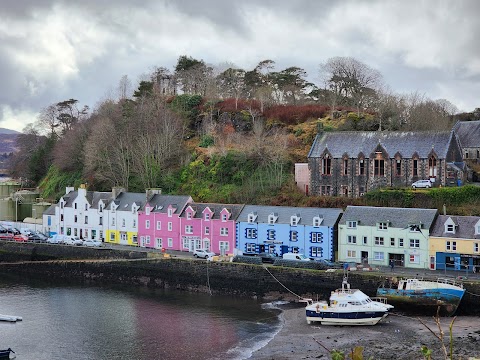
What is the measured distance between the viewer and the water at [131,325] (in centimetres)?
2977

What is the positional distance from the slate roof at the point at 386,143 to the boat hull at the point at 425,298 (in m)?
15.5

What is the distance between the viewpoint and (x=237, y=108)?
7000 cm

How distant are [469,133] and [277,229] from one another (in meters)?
28.3

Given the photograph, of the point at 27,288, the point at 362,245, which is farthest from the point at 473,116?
the point at 27,288

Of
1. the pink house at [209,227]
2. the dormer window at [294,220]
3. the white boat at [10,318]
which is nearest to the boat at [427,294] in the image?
the dormer window at [294,220]

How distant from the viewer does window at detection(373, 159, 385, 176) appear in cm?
4992

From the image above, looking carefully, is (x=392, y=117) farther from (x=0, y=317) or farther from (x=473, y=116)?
(x=0, y=317)

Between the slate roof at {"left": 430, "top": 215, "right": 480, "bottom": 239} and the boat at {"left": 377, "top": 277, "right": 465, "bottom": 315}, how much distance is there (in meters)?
4.48

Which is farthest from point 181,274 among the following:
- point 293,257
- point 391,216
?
point 391,216

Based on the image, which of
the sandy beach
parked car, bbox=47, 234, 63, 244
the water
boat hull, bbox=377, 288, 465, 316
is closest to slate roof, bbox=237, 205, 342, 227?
the water

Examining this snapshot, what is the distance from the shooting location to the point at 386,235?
139 ft

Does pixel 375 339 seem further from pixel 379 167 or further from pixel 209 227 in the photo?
pixel 379 167

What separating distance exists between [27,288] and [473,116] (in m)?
57.6

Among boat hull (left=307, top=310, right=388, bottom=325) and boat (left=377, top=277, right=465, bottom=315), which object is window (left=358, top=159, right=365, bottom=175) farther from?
boat hull (left=307, top=310, right=388, bottom=325)
